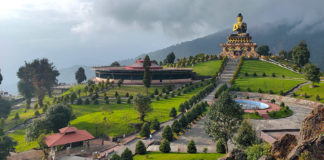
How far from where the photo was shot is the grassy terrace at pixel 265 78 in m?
71.5

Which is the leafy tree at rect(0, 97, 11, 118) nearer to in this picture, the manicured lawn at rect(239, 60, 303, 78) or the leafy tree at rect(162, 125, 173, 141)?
the leafy tree at rect(162, 125, 173, 141)

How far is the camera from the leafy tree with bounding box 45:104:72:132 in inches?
1640

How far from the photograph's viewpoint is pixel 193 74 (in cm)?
9362

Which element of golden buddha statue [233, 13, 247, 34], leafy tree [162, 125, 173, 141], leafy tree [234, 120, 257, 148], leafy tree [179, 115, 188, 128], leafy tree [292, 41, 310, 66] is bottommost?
leafy tree [162, 125, 173, 141]

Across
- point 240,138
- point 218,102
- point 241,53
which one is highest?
point 241,53

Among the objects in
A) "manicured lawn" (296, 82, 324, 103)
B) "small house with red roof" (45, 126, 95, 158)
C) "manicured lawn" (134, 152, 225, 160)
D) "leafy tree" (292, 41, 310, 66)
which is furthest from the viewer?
"leafy tree" (292, 41, 310, 66)

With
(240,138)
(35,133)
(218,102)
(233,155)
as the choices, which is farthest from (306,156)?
(35,133)

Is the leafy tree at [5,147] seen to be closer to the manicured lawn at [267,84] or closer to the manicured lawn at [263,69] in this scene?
the manicured lawn at [267,84]

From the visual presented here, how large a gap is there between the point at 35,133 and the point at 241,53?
115384 mm

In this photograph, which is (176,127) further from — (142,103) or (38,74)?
(38,74)

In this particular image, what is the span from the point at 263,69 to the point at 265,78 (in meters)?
18.0

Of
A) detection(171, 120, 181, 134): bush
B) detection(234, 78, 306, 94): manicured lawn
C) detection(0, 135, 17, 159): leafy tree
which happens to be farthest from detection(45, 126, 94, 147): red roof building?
detection(234, 78, 306, 94): manicured lawn

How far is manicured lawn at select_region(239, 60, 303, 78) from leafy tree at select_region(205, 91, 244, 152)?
67.8 meters

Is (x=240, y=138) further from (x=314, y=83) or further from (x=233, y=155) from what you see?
(x=314, y=83)
